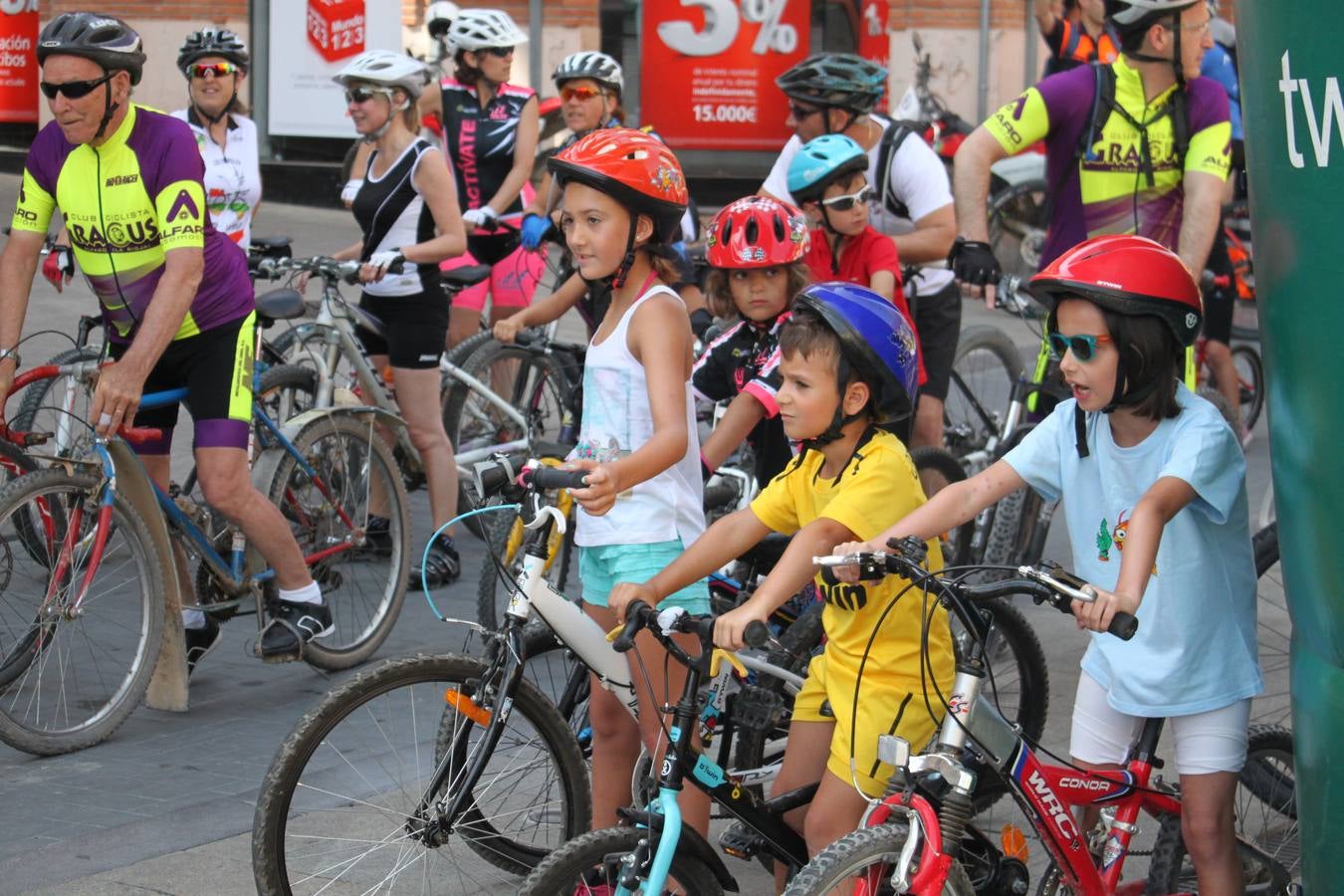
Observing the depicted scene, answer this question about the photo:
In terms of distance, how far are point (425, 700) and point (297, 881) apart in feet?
1.58

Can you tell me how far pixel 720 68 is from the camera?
19.1m

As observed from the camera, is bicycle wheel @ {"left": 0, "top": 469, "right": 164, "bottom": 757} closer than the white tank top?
No

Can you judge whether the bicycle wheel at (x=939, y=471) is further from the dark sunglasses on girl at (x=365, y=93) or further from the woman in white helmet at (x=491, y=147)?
the woman in white helmet at (x=491, y=147)

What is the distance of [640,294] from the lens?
4.41 m

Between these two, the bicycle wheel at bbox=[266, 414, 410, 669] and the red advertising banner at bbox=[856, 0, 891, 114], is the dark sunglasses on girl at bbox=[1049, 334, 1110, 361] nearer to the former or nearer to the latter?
the bicycle wheel at bbox=[266, 414, 410, 669]

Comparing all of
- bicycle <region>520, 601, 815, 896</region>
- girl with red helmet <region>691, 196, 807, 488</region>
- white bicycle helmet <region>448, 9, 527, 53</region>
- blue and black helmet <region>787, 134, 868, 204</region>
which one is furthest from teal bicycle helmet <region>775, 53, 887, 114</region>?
bicycle <region>520, 601, 815, 896</region>

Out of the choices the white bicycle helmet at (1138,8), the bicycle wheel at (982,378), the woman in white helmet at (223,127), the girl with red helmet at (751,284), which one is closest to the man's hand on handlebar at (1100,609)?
the girl with red helmet at (751,284)

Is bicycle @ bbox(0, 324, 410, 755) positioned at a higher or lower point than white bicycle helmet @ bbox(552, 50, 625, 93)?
lower

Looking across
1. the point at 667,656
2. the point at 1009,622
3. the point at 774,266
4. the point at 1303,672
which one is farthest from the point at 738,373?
the point at 1303,672

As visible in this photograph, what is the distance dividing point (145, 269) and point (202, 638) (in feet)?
4.31

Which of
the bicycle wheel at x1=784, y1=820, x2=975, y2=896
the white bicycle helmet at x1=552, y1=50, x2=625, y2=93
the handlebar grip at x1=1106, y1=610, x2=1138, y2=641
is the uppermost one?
the white bicycle helmet at x1=552, y1=50, x2=625, y2=93

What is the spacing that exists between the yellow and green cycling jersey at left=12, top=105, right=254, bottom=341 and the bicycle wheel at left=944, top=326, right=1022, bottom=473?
3908mm

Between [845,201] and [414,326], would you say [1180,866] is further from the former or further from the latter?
[414,326]

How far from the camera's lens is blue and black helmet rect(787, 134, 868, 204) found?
20.5 feet
